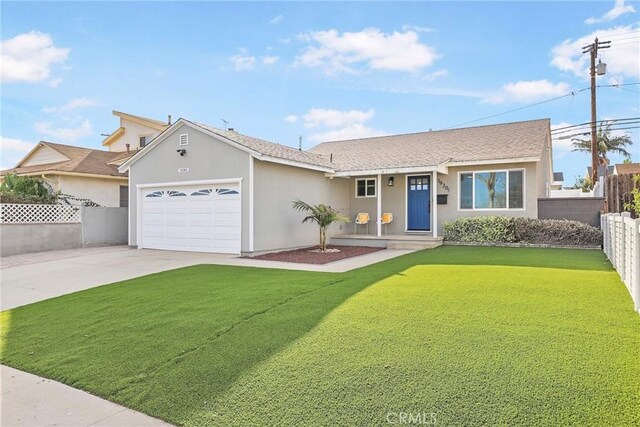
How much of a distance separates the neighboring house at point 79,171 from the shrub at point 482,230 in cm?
1535

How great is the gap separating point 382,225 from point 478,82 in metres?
8.03

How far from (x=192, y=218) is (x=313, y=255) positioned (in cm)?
462

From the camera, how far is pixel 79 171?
18.6 m

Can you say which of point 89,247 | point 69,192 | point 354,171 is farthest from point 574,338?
point 69,192

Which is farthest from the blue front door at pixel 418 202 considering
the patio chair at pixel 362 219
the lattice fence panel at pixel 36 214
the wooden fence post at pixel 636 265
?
the lattice fence panel at pixel 36 214

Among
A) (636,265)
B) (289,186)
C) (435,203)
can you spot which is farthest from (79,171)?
(636,265)

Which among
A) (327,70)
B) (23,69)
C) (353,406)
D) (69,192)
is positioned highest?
(327,70)

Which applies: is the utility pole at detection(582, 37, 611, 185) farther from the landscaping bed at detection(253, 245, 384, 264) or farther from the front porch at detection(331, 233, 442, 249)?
the landscaping bed at detection(253, 245, 384, 264)

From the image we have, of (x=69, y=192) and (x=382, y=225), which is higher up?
(x=69, y=192)

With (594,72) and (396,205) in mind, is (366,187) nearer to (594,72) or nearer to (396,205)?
(396,205)

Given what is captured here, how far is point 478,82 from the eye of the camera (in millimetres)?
18469

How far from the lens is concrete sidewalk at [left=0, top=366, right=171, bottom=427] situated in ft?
10.3

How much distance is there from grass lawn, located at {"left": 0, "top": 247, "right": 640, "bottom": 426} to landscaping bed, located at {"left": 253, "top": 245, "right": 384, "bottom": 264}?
390cm

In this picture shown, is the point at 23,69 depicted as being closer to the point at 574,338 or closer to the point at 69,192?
the point at 69,192
